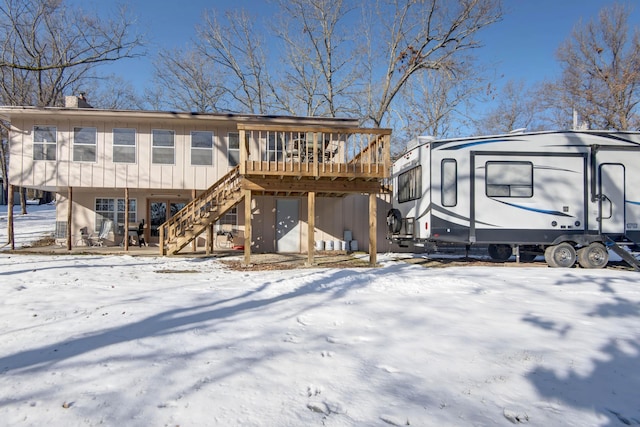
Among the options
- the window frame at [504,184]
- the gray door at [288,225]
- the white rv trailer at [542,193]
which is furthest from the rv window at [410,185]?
the gray door at [288,225]

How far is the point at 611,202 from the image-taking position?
28.7 ft

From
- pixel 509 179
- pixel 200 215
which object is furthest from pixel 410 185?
pixel 200 215

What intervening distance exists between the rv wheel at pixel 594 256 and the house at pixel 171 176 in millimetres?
5316

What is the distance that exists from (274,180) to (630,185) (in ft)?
28.7

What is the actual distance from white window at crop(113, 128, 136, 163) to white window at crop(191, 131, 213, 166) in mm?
1999

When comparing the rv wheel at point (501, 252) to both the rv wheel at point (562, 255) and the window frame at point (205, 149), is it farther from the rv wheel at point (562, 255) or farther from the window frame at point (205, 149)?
the window frame at point (205, 149)

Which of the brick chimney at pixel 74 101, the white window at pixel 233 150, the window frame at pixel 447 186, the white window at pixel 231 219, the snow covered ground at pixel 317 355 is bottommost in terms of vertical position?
the snow covered ground at pixel 317 355

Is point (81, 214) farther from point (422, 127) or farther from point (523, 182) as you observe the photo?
point (422, 127)

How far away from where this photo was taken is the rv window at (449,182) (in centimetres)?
884

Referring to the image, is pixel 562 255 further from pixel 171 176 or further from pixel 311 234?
pixel 171 176

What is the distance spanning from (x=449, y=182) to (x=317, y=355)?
22.1ft

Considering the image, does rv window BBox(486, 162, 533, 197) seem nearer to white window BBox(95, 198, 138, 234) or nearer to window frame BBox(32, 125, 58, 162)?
white window BBox(95, 198, 138, 234)

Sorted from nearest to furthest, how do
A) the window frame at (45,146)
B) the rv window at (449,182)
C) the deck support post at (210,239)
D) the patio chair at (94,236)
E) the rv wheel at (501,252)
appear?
1. the rv window at (449,182)
2. the rv wheel at (501,252)
3. the deck support post at (210,239)
4. the window frame at (45,146)
5. the patio chair at (94,236)

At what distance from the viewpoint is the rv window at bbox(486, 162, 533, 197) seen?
29.1 feet
